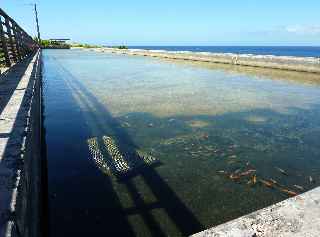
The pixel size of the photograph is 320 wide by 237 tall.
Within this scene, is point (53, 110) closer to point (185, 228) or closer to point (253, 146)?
point (253, 146)

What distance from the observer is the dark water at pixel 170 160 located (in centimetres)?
364

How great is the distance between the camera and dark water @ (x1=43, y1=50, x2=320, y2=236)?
143 inches

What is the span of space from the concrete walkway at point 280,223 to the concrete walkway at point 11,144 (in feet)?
3.62

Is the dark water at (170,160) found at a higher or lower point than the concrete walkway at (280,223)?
lower

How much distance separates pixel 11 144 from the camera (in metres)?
3.09

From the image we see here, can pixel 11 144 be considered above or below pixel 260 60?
above

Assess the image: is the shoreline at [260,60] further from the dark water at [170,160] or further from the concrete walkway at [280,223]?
the concrete walkway at [280,223]

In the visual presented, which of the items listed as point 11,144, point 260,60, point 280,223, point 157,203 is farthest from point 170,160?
point 260,60

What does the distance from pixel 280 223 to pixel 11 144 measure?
8.03 feet

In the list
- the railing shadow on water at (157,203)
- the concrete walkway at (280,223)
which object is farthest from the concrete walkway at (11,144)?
the railing shadow on water at (157,203)

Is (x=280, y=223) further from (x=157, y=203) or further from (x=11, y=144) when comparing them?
(x=11, y=144)

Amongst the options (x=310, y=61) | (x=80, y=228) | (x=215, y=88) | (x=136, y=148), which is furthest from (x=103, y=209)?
(x=310, y=61)

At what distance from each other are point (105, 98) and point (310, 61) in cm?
1391

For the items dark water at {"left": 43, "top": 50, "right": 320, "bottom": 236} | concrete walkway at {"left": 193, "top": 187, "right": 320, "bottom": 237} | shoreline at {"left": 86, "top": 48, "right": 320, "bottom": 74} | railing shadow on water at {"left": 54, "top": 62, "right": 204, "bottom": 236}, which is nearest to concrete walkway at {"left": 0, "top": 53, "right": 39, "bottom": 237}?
dark water at {"left": 43, "top": 50, "right": 320, "bottom": 236}
